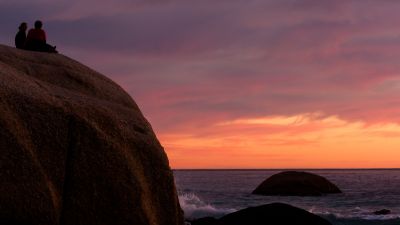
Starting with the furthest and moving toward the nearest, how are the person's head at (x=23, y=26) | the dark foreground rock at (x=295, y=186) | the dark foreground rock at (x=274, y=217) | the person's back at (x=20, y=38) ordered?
the dark foreground rock at (x=295, y=186) < the dark foreground rock at (x=274, y=217) < the person's head at (x=23, y=26) < the person's back at (x=20, y=38)

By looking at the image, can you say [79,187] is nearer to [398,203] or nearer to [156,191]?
[156,191]

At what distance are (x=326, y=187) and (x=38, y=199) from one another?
221 ft

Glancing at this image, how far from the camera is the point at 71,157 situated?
9922mm

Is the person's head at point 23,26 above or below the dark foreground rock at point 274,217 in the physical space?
above

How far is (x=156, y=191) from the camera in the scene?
439 inches

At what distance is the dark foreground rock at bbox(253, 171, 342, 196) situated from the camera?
68.7 m

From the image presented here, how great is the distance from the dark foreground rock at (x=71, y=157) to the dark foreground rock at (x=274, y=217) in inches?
373

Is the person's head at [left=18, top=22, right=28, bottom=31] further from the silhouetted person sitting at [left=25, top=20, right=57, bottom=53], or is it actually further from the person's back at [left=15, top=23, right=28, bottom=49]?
the silhouetted person sitting at [left=25, top=20, right=57, bottom=53]

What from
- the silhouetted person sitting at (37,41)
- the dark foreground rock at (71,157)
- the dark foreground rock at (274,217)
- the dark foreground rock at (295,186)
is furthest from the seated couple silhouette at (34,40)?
the dark foreground rock at (295,186)

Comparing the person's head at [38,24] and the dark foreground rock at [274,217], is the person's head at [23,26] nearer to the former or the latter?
the person's head at [38,24]

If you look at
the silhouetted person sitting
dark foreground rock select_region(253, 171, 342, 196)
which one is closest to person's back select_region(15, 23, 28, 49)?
the silhouetted person sitting

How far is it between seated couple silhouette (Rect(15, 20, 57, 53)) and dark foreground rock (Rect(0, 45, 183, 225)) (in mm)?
1680

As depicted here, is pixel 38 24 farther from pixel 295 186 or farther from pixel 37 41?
pixel 295 186

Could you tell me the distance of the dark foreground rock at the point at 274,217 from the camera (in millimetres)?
20719
